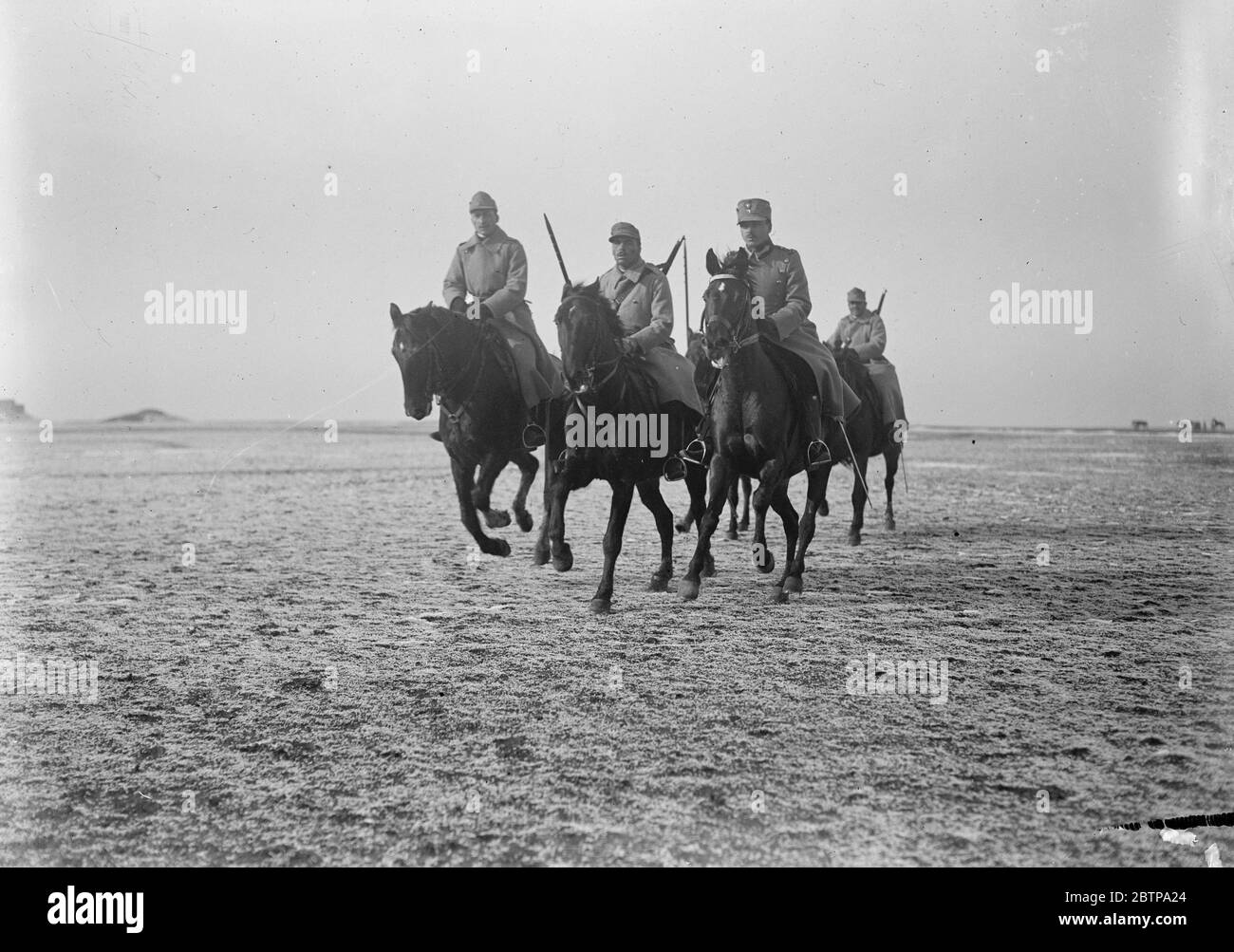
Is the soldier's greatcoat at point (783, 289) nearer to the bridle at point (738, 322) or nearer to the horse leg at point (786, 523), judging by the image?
the bridle at point (738, 322)

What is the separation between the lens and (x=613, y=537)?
6.75 meters

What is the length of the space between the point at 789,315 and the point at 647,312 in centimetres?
115

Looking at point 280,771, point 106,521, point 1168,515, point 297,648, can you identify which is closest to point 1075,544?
point 1168,515

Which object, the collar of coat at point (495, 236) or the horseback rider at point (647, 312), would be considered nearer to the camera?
the horseback rider at point (647, 312)

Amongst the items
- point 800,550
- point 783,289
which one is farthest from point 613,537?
point 783,289

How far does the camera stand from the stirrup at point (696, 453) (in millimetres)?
7270

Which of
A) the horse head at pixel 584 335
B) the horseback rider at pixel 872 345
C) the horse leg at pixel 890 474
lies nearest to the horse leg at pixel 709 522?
the horse head at pixel 584 335

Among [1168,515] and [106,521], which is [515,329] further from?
[1168,515]

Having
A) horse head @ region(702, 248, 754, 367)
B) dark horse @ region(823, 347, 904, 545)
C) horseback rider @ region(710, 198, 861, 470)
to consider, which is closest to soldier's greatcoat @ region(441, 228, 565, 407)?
horse head @ region(702, 248, 754, 367)

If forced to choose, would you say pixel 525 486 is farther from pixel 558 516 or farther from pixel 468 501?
pixel 558 516

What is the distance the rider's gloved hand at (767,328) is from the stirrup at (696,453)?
3.21 ft

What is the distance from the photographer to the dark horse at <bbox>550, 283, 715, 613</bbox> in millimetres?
5965

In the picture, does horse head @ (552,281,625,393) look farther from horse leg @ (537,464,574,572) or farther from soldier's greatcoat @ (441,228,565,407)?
soldier's greatcoat @ (441,228,565,407)

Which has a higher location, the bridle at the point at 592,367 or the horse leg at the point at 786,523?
the bridle at the point at 592,367
